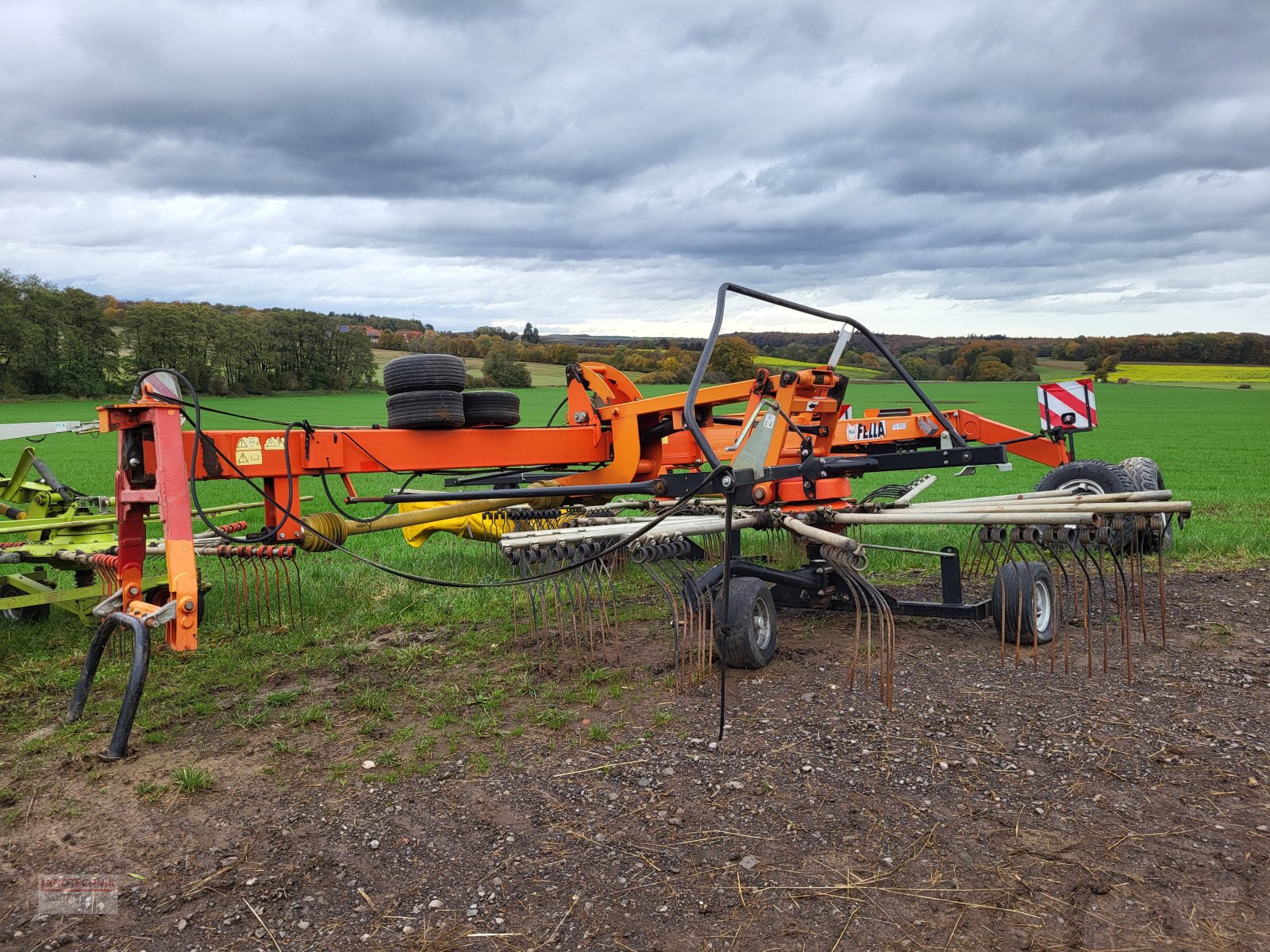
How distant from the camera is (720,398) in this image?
6.55m

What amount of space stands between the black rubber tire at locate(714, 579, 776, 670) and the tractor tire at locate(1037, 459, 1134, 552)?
13.1 ft

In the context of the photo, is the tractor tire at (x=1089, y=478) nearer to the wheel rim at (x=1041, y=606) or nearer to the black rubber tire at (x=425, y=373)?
the wheel rim at (x=1041, y=606)

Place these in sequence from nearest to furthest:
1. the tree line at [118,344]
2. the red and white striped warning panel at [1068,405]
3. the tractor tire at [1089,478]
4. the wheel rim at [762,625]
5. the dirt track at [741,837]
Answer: the dirt track at [741,837], the wheel rim at [762,625], the tractor tire at [1089,478], the red and white striped warning panel at [1068,405], the tree line at [118,344]

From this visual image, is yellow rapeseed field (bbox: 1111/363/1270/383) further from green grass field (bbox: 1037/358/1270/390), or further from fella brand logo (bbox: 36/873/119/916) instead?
fella brand logo (bbox: 36/873/119/916)

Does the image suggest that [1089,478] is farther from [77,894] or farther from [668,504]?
[77,894]

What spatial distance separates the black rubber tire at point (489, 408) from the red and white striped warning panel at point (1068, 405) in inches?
238

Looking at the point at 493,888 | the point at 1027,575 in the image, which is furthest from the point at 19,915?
the point at 1027,575

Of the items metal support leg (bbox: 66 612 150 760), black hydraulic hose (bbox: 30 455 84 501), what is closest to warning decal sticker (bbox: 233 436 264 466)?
metal support leg (bbox: 66 612 150 760)

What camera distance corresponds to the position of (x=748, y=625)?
534 cm

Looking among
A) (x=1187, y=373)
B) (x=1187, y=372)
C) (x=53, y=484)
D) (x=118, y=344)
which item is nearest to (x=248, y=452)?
(x=53, y=484)

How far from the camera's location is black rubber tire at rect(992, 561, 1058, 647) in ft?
18.8

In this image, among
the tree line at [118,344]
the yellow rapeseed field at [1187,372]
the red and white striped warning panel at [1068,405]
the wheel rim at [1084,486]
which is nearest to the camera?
the wheel rim at [1084,486]

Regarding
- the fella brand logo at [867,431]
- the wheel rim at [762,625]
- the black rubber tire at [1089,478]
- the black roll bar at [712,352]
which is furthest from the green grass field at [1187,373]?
the wheel rim at [762,625]

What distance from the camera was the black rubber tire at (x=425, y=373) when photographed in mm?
5777
